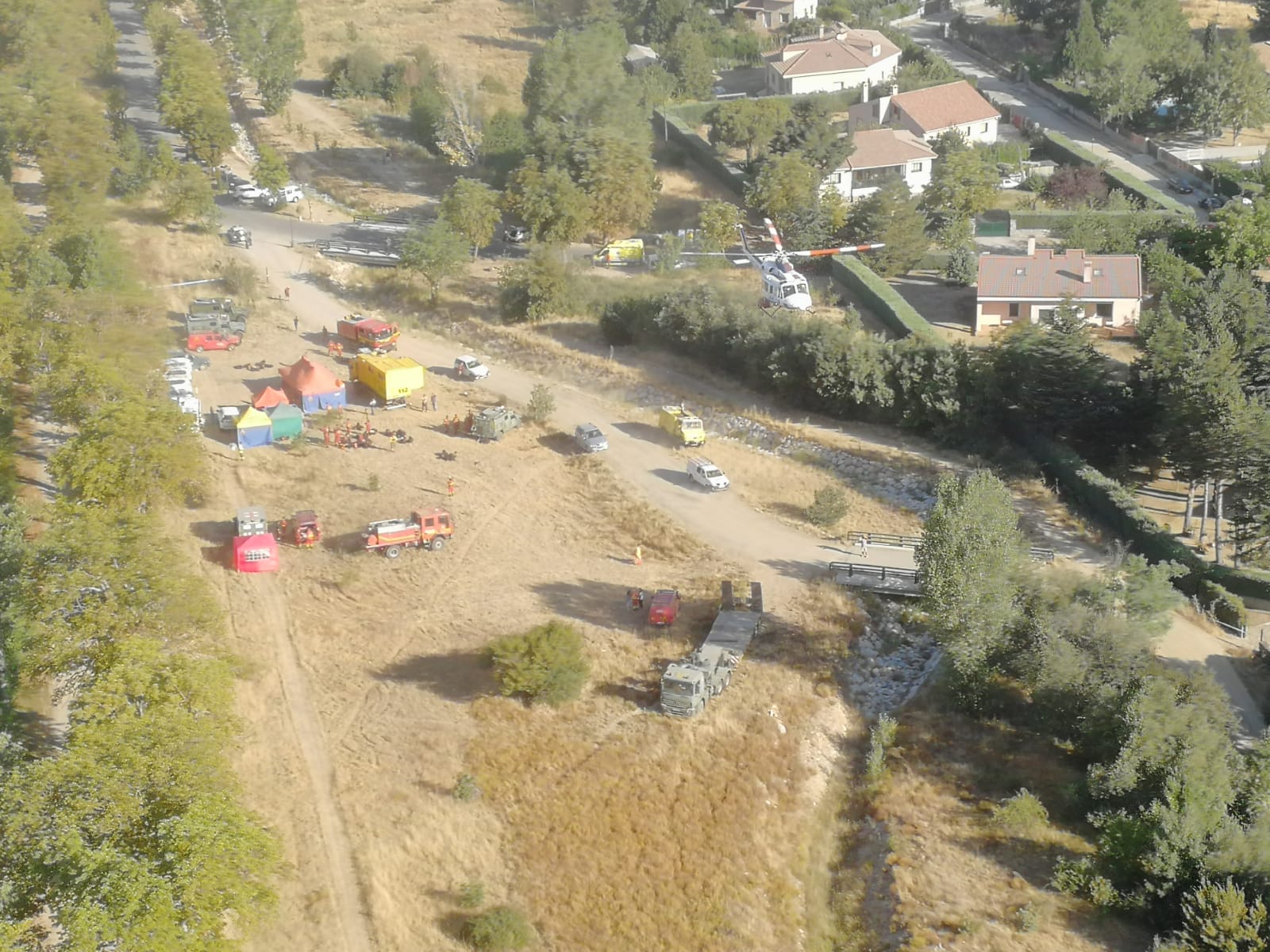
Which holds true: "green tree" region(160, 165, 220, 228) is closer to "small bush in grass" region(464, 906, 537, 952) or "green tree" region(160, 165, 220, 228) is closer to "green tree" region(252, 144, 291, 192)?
"green tree" region(252, 144, 291, 192)

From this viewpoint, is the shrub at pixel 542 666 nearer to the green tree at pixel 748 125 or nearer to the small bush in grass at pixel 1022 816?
the small bush in grass at pixel 1022 816

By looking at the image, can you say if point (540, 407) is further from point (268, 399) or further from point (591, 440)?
point (268, 399)

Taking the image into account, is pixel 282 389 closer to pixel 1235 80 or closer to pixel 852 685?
pixel 852 685

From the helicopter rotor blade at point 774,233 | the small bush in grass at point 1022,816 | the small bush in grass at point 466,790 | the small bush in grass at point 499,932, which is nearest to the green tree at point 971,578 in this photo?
the small bush in grass at point 1022,816

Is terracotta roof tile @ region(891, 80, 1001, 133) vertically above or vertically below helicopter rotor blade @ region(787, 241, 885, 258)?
above

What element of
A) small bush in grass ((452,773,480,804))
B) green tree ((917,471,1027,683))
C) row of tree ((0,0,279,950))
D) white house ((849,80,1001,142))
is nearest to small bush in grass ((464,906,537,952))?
small bush in grass ((452,773,480,804))

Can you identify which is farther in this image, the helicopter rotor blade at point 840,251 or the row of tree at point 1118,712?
the helicopter rotor blade at point 840,251
